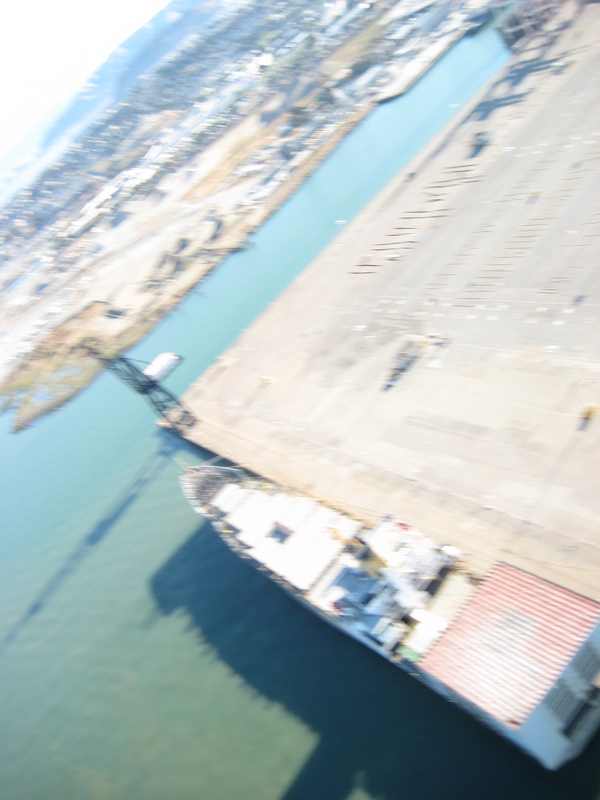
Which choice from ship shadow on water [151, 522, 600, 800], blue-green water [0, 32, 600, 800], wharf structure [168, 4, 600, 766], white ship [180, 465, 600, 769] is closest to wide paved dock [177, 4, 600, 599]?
wharf structure [168, 4, 600, 766]

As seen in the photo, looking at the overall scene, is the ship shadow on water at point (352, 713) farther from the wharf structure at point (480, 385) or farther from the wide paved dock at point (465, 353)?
the wide paved dock at point (465, 353)

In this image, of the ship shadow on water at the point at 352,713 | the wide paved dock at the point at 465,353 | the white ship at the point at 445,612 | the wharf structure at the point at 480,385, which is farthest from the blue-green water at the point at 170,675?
the wide paved dock at the point at 465,353

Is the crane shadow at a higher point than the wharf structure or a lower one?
higher

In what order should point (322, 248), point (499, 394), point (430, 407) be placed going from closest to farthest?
point (499, 394)
point (430, 407)
point (322, 248)

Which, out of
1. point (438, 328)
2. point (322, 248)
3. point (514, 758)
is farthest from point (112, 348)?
point (514, 758)

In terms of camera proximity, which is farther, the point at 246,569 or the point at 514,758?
the point at 246,569

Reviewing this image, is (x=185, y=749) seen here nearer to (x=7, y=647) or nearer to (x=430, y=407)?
(x=7, y=647)

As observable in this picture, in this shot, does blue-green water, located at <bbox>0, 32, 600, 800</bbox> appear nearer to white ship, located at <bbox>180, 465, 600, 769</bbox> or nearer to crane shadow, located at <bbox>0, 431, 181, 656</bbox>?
crane shadow, located at <bbox>0, 431, 181, 656</bbox>
